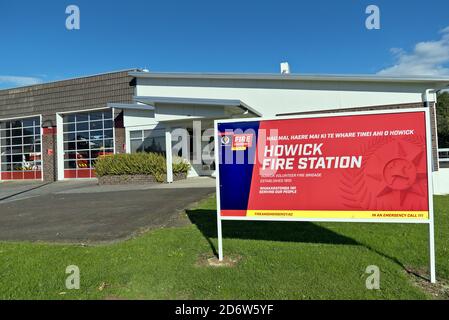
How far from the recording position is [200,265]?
5.29 m

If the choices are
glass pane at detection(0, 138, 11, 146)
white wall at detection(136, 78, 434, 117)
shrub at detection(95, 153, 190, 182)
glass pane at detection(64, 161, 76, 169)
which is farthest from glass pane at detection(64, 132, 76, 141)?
white wall at detection(136, 78, 434, 117)

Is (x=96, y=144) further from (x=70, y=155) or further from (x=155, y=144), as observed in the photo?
(x=155, y=144)

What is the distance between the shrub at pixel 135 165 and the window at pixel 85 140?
5.00 m

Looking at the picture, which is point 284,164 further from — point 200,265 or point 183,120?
point 183,120

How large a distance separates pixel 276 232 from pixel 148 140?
15173 mm

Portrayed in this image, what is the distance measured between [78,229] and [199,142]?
12418 mm

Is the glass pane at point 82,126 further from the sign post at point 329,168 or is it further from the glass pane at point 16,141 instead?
the sign post at point 329,168

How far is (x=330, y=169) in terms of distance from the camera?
5.24m

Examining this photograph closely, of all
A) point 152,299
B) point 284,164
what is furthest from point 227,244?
point 152,299

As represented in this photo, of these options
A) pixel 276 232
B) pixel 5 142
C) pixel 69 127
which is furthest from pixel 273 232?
pixel 5 142

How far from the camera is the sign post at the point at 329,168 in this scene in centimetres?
480

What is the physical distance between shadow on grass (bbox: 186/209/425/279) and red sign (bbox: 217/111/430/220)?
95 cm

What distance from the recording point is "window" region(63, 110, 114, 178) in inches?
939
